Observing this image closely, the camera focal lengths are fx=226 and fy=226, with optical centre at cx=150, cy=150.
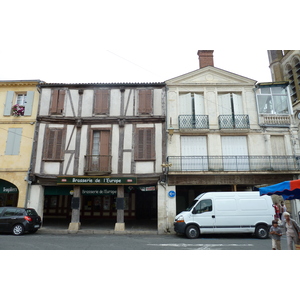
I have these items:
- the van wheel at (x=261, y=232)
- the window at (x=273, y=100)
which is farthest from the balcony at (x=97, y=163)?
the window at (x=273, y=100)

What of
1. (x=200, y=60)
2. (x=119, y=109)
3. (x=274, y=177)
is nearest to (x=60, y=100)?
(x=119, y=109)

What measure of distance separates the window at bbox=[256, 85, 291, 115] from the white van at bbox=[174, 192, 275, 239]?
663cm

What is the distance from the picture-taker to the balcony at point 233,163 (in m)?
13.5

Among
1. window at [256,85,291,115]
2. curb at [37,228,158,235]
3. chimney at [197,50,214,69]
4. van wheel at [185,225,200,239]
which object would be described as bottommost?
curb at [37,228,158,235]

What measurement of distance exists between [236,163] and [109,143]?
25.5ft

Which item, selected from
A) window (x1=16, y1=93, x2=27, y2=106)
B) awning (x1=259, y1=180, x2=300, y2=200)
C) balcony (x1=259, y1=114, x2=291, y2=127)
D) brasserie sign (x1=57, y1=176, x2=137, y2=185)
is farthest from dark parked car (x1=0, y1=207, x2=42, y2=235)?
balcony (x1=259, y1=114, x2=291, y2=127)

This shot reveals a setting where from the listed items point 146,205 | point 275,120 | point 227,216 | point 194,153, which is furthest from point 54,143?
point 275,120

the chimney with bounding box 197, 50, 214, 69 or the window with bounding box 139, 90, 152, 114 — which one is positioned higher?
the chimney with bounding box 197, 50, 214, 69

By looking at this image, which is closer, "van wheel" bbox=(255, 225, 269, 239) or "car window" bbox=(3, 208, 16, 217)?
"van wheel" bbox=(255, 225, 269, 239)

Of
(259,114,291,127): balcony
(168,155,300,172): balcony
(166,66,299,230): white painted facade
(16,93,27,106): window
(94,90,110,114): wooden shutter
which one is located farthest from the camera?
(16,93,27,106): window

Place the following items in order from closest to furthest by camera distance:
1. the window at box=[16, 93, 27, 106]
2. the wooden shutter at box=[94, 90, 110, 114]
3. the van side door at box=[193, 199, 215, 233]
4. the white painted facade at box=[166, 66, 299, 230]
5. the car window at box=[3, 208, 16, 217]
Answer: the van side door at box=[193, 199, 215, 233]
the car window at box=[3, 208, 16, 217]
the white painted facade at box=[166, 66, 299, 230]
the wooden shutter at box=[94, 90, 110, 114]
the window at box=[16, 93, 27, 106]

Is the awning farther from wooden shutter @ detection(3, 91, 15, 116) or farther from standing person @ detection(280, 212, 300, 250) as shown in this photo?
wooden shutter @ detection(3, 91, 15, 116)

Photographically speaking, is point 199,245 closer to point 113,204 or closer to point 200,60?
point 113,204

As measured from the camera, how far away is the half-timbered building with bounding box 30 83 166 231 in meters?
13.3
